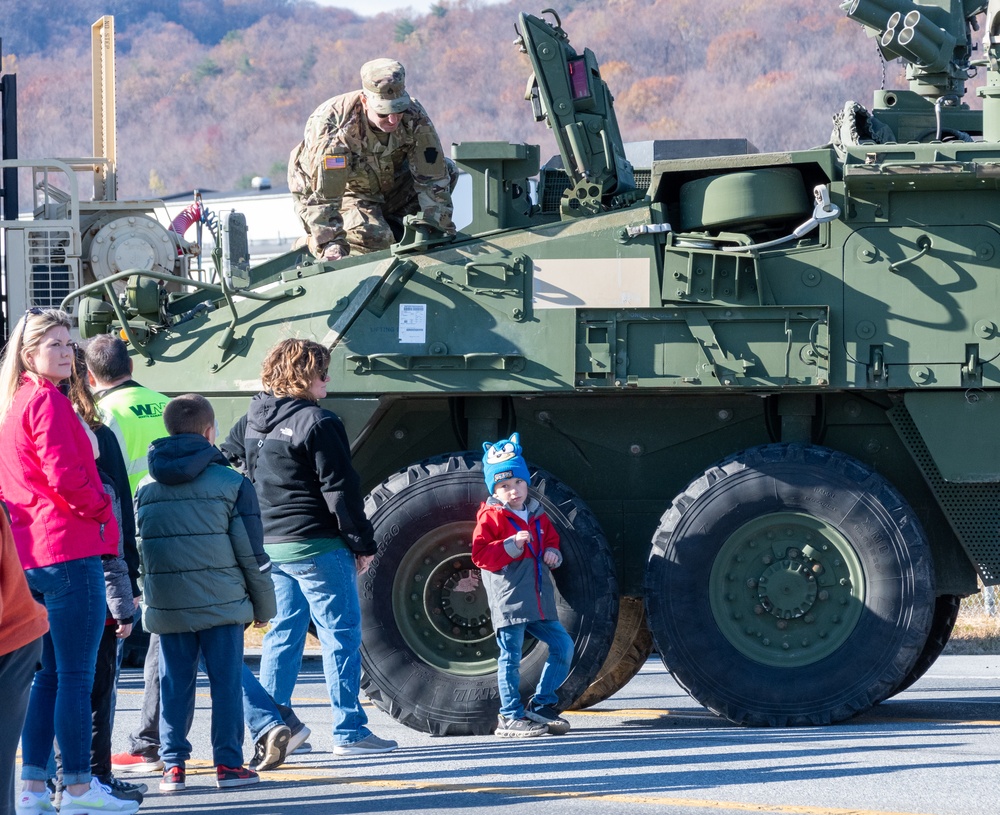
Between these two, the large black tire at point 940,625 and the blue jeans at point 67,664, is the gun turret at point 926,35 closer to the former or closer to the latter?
the large black tire at point 940,625

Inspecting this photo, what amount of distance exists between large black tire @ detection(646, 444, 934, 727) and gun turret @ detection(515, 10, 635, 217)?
5.43 feet

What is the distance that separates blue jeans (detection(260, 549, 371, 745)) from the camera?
701cm

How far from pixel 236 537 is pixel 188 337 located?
239 cm

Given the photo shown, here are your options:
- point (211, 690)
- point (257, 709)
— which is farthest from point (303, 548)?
point (211, 690)

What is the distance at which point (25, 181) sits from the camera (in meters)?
78.9

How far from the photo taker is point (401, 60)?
90.3 metres

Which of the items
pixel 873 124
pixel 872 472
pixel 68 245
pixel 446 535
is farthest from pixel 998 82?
pixel 68 245

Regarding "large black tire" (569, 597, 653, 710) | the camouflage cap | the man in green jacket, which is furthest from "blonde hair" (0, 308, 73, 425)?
"large black tire" (569, 597, 653, 710)

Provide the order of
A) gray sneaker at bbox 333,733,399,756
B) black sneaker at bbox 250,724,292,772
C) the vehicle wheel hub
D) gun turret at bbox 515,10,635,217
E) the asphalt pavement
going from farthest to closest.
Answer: gun turret at bbox 515,10,635,217, the vehicle wheel hub, gray sneaker at bbox 333,733,399,756, black sneaker at bbox 250,724,292,772, the asphalt pavement

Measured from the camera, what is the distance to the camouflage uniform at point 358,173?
8.99m

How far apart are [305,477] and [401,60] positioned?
281ft

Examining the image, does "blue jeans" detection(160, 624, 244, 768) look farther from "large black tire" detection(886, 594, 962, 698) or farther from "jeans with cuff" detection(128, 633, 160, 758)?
"large black tire" detection(886, 594, 962, 698)

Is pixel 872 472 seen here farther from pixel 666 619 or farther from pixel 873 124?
pixel 873 124

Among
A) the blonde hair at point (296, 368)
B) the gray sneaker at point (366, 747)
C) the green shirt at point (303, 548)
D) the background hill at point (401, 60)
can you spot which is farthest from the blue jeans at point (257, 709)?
the background hill at point (401, 60)
